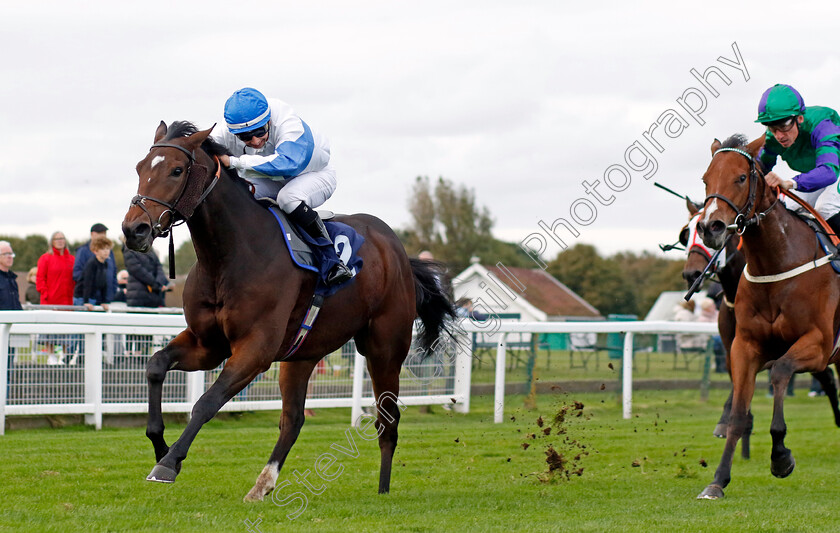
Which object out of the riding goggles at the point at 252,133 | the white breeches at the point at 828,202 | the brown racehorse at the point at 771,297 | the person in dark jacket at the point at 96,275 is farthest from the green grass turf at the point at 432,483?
the person in dark jacket at the point at 96,275

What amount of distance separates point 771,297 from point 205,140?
3.33 m

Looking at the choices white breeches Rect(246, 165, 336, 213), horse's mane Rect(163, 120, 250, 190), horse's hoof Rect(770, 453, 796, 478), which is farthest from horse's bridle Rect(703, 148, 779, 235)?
horse's mane Rect(163, 120, 250, 190)

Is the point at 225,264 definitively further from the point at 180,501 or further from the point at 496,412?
the point at 496,412

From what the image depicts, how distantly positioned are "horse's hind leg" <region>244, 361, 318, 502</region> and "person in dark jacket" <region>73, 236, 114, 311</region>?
4.68 m

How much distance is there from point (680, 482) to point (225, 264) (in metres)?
3.41

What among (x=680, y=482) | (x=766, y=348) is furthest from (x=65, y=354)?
(x=766, y=348)

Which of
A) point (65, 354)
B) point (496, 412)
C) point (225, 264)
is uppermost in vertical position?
point (225, 264)

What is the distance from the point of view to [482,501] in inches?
215

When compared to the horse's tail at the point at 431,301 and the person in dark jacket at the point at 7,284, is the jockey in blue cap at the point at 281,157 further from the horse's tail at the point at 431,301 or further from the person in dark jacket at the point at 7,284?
the person in dark jacket at the point at 7,284

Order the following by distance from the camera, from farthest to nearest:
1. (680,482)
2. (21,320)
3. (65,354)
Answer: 1. (65,354)
2. (21,320)
3. (680,482)

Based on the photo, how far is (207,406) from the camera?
4.55 m

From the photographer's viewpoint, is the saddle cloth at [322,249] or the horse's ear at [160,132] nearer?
the horse's ear at [160,132]

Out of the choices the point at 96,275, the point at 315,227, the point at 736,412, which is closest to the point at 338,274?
the point at 315,227

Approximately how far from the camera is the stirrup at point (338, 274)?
5.35m
